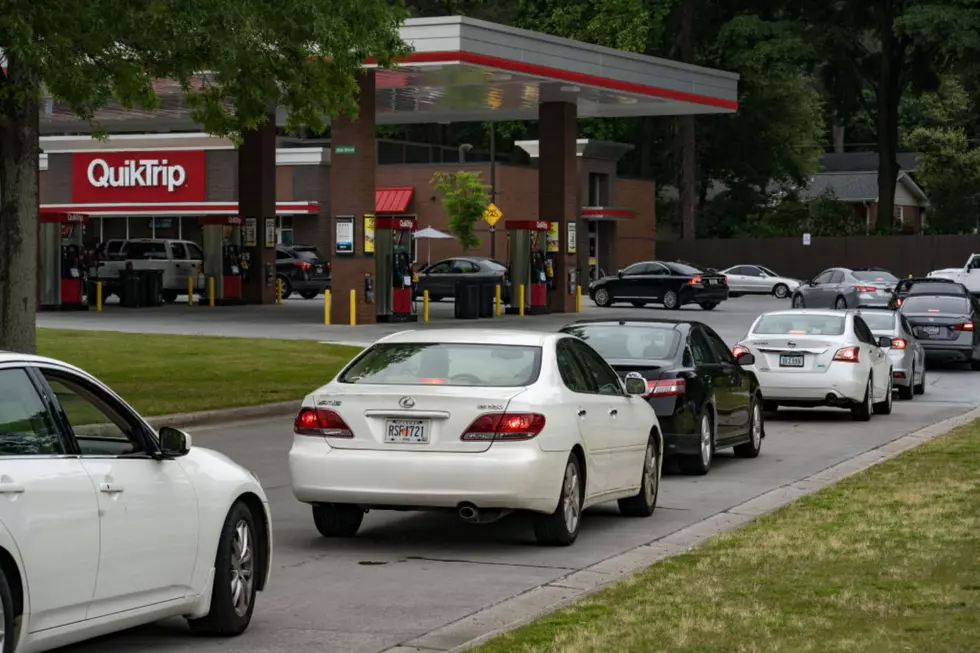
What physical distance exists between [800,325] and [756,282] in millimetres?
49601

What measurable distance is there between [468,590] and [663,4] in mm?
70614

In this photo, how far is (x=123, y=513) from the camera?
25.8ft

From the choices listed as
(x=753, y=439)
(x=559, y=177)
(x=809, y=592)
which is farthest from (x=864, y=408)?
(x=559, y=177)

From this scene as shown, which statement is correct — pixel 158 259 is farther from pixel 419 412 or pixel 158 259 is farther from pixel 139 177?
pixel 419 412

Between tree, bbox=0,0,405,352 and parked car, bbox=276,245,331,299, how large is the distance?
123 feet

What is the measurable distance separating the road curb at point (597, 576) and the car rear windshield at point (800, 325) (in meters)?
5.81

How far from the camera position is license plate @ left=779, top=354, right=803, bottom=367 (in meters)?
23.1

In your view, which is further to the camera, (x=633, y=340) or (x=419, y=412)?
(x=633, y=340)

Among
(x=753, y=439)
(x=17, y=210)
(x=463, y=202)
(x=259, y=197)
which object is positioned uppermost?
(x=463, y=202)

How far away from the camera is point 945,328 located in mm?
34438

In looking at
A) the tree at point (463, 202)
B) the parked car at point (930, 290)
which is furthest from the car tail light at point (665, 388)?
the tree at point (463, 202)

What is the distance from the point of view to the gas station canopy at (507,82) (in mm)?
41037

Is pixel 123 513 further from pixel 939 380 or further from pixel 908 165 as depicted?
pixel 908 165

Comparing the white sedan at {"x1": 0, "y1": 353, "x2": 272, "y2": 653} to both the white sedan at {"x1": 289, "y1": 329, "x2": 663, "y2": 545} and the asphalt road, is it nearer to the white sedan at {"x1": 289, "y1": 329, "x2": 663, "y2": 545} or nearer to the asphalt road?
the asphalt road
